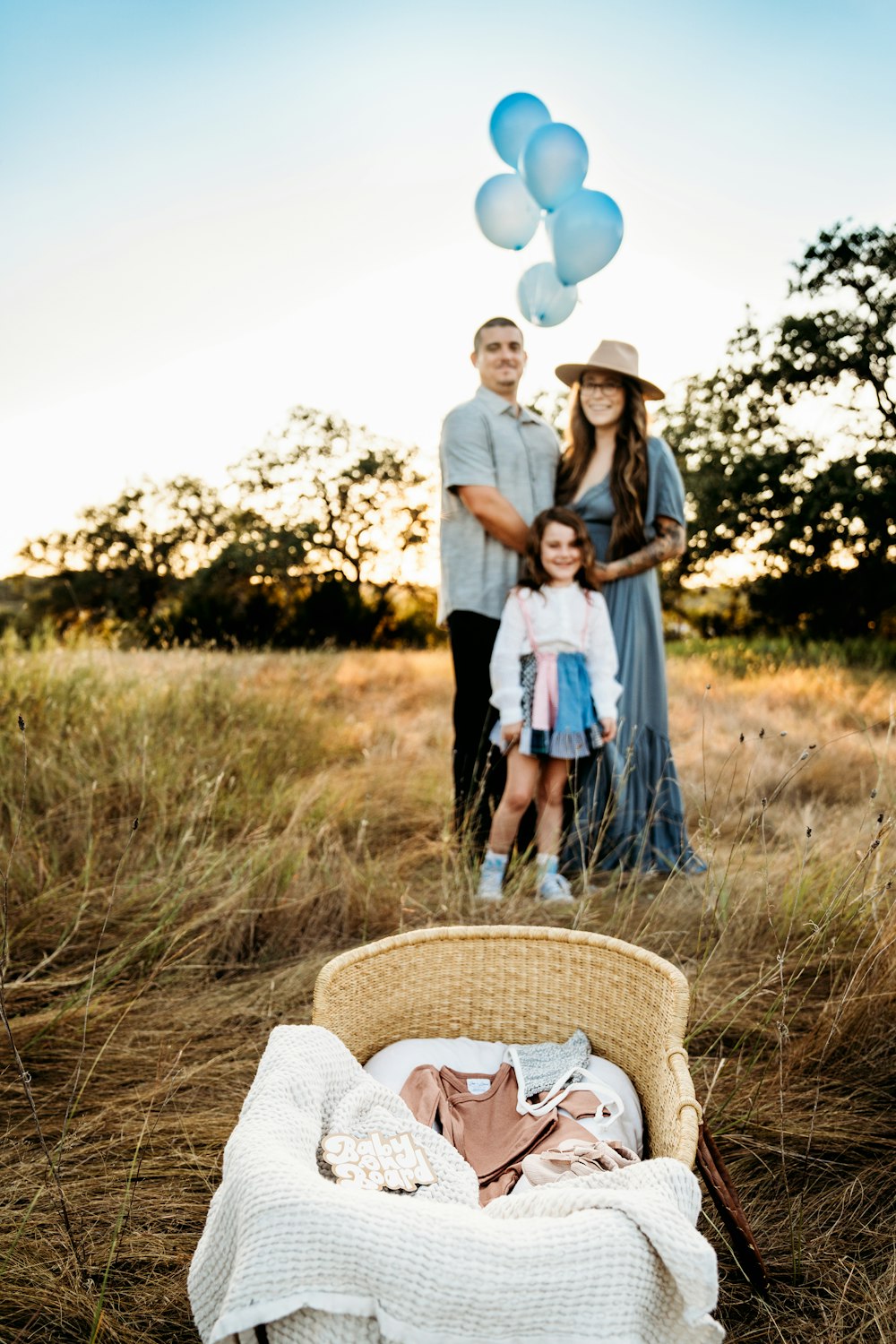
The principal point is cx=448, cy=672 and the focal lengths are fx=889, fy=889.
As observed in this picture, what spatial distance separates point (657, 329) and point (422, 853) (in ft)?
8.23

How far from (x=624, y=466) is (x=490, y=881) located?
1597 millimetres

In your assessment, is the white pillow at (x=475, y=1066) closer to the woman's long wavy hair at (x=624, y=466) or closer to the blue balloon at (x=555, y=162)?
the woman's long wavy hair at (x=624, y=466)

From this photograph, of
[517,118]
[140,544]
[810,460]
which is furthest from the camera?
[140,544]

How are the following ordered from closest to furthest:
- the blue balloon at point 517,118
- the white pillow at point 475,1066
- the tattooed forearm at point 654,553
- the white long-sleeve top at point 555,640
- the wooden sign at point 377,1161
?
the wooden sign at point 377,1161
the white pillow at point 475,1066
the white long-sleeve top at point 555,640
the tattooed forearm at point 654,553
the blue balloon at point 517,118

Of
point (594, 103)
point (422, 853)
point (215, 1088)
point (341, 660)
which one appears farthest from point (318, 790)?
point (341, 660)

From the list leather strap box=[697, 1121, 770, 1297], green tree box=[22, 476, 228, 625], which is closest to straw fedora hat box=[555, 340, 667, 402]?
leather strap box=[697, 1121, 770, 1297]

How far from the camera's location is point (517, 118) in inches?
137

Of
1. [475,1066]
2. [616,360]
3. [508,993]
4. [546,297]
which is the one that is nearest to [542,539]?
[616,360]

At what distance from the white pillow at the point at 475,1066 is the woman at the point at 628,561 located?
1390 millimetres

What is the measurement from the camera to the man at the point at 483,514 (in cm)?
324

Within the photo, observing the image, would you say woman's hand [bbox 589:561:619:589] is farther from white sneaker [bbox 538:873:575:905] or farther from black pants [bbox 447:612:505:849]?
→ white sneaker [bbox 538:873:575:905]

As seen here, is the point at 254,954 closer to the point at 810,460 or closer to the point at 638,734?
the point at 638,734

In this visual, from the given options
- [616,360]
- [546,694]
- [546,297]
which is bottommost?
[546,694]

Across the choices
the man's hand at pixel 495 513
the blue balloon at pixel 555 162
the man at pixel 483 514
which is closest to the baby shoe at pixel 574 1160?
the man at pixel 483 514
